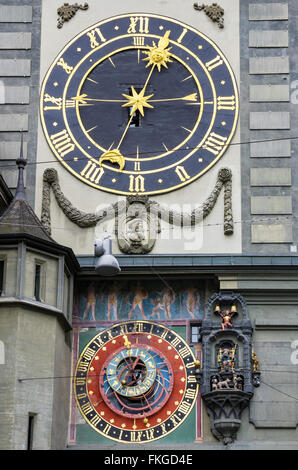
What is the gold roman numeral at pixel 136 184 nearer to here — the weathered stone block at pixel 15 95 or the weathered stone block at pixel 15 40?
the weathered stone block at pixel 15 95

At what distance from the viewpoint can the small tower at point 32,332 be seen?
22094mm

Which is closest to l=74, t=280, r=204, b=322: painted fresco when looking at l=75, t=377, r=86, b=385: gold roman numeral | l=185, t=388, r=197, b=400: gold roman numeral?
l=75, t=377, r=86, b=385: gold roman numeral

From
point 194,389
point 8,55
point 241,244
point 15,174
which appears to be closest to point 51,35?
point 8,55

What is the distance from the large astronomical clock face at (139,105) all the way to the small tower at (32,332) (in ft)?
5.99

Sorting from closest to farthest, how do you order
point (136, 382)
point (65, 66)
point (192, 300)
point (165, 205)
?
1. point (136, 382)
2. point (192, 300)
3. point (165, 205)
4. point (65, 66)

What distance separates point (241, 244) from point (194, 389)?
2.56 metres

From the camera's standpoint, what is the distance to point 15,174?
24.7 m

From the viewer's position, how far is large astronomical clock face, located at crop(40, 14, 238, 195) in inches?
975

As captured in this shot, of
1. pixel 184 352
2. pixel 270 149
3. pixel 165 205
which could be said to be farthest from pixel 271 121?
pixel 184 352

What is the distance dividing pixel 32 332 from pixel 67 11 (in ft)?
20.8

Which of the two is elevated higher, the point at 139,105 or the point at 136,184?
the point at 139,105

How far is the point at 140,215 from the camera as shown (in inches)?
963

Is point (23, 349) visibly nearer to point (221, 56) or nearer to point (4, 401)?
point (4, 401)

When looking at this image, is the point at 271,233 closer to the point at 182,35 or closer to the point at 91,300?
the point at 91,300
